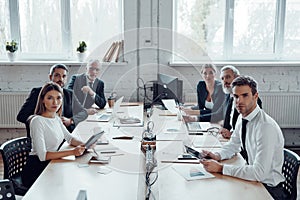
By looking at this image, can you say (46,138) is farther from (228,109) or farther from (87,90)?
(87,90)

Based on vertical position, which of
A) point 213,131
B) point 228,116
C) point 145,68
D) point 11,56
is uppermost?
point 11,56

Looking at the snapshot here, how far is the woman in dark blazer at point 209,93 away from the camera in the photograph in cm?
397

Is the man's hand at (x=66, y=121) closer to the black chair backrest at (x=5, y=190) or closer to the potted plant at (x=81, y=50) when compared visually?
the potted plant at (x=81, y=50)

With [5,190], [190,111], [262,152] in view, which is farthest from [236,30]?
[5,190]

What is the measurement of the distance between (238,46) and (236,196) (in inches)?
131

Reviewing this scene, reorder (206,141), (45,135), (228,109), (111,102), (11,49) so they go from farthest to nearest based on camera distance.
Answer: (11,49), (111,102), (228,109), (206,141), (45,135)

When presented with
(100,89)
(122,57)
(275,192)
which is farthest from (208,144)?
(122,57)

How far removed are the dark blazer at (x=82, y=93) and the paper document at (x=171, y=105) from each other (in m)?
0.67

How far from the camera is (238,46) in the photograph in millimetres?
4973

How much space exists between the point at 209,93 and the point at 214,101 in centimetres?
17

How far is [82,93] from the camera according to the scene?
4340mm

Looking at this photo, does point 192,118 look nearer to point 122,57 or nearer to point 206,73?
point 206,73

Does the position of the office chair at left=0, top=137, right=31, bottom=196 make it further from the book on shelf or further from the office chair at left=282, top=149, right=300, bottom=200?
the book on shelf

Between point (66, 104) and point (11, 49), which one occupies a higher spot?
point (11, 49)
